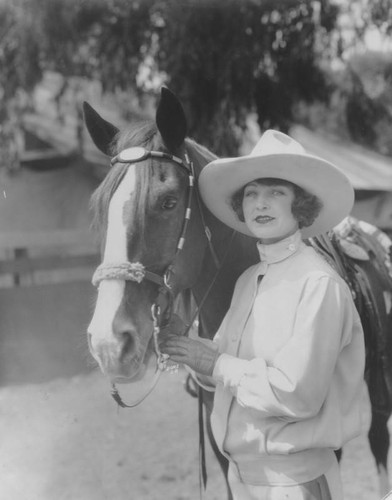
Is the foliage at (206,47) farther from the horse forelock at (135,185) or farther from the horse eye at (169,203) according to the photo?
the horse eye at (169,203)

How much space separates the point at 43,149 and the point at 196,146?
190 inches

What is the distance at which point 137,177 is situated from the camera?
5.59 feet

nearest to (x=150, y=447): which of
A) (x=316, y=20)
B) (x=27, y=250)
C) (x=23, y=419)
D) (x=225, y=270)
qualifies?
(x=23, y=419)

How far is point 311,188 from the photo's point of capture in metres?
1.76

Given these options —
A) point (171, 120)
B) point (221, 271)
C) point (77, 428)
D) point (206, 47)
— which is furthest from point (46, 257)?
point (171, 120)

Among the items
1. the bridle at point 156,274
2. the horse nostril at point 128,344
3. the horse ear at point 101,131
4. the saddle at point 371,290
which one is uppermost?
the horse ear at point 101,131

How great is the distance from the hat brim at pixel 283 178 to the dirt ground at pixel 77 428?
5.05ft

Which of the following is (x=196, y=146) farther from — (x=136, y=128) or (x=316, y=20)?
(x=316, y=20)

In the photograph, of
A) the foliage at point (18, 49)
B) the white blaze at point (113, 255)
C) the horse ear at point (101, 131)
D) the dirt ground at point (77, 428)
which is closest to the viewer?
the white blaze at point (113, 255)

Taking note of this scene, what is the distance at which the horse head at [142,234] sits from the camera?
1.57m

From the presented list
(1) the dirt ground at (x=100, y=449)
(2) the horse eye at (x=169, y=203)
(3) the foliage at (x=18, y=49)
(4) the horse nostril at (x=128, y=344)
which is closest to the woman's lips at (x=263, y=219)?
(2) the horse eye at (x=169, y=203)

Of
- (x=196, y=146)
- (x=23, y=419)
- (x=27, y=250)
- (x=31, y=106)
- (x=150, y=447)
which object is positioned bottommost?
(x=150, y=447)

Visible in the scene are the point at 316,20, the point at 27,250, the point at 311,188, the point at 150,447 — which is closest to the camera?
the point at 311,188

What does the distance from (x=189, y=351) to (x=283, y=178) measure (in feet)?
1.90
